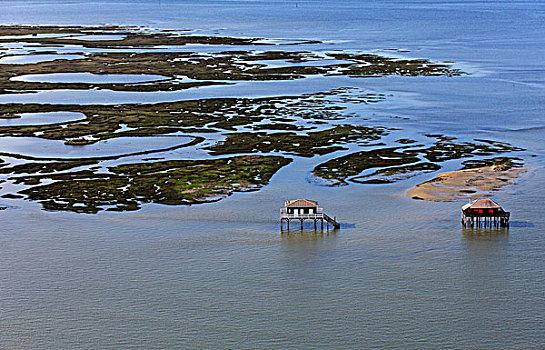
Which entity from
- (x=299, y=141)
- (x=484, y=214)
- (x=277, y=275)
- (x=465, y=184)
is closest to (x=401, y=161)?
(x=465, y=184)

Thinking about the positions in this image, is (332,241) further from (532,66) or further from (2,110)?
(532,66)

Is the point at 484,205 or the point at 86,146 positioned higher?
the point at 86,146

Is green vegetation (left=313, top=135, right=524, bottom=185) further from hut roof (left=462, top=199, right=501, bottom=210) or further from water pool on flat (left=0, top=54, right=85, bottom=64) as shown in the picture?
water pool on flat (left=0, top=54, right=85, bottom=64)

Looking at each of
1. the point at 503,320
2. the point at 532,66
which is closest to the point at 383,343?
the point at 503,320

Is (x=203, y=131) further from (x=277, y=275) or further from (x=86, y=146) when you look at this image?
(x=277, y=275)

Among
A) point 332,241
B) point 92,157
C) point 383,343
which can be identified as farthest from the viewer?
point 92,157

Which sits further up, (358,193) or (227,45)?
(227,45)

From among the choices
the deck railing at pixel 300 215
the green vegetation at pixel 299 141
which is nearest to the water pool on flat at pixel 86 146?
the green vegetation at pixel 299 141
